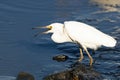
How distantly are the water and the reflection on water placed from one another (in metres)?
0.16

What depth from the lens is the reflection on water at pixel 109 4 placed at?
1515 cm

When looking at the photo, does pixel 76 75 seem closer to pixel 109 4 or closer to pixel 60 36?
pixel 60 36

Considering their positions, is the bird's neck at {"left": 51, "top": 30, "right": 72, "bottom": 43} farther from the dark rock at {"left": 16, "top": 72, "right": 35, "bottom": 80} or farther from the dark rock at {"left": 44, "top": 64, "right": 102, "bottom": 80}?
the dark rock at {"left": 16, "top": 72, "right": 35, "bottom": 80}

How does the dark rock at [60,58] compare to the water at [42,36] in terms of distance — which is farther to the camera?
the dark rock at [60,58]

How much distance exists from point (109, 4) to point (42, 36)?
411 centimetres

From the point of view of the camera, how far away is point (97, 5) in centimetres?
1582

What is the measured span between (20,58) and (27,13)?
4060 mm

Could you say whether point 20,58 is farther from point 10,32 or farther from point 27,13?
point 27,13

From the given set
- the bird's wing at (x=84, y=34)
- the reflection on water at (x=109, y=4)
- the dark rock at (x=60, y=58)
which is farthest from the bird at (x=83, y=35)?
the reflection on water at (x=109, y=4)

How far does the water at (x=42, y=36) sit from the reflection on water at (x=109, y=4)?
0.52 ft

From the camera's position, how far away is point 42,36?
496 inches

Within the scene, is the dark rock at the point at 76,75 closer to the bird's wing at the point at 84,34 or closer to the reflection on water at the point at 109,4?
the bird's wing at the point at 84,34

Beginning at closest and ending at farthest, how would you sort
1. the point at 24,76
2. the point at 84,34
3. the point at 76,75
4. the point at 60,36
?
the point at 24,76
the point at 76,75
the point at 84,34
the point at 60,36

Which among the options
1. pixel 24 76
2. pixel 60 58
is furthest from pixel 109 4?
pixel 24 76
